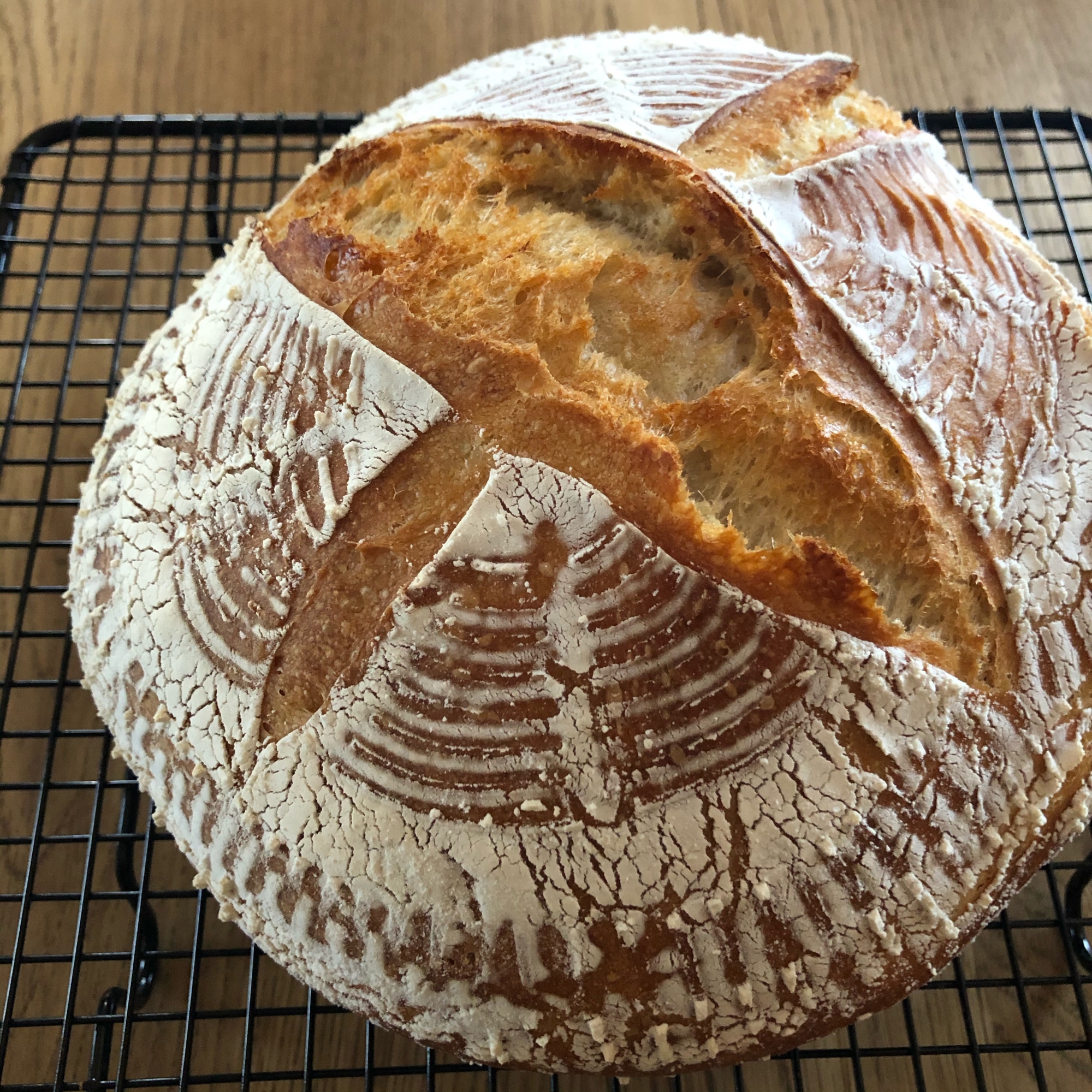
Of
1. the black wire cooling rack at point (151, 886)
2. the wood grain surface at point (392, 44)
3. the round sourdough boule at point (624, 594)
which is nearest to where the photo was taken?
the round sourdough boule at point (624, 594)

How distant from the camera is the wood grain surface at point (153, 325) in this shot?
Result: 4.40 ft

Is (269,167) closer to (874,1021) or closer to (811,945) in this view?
(811,945)

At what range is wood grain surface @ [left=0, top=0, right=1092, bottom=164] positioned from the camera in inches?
82.3

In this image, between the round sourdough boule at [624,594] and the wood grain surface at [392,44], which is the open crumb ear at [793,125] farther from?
the wood grain surface at [392,44]

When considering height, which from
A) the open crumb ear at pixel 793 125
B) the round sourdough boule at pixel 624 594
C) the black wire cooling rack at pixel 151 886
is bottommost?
the black wire cooling rack at pixel 151 886

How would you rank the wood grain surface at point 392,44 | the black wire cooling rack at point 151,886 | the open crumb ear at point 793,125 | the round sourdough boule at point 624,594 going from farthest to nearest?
1. the wood grain surface at point 392,44
2. the black wire cooling rack at point 151,886
3. the open crumb ear at point 793,125
4. the round sourdough boule at point 624,594

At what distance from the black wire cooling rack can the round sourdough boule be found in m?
0.33

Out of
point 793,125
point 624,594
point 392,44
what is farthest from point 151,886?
point 392,44

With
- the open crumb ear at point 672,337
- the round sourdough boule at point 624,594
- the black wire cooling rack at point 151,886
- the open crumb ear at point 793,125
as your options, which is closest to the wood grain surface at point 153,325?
the black wire cooling rack at point 151,886

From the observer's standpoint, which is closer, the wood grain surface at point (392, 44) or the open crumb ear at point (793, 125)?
the open crumb ear at point (793, 125)

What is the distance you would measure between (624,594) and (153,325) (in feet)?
4.83

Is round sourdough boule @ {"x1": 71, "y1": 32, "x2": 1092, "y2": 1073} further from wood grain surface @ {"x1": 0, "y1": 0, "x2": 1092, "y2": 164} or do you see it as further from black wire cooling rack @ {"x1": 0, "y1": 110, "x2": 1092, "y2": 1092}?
wood grain surface @ {"x1": 0, "y1": 0, "x2": 1092, "y2": 164}

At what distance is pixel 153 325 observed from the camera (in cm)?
190

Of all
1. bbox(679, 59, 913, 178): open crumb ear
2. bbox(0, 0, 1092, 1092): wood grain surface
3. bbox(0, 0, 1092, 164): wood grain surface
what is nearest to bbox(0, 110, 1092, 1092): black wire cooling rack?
bbox(0, 0, 1092, 1092): wood grain surface
